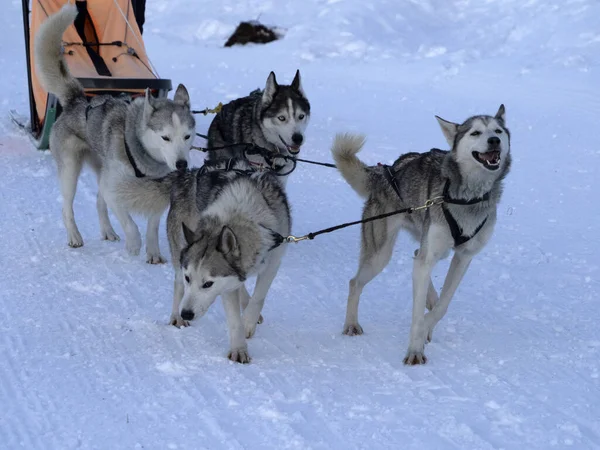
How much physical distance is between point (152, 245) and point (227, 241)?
167 centimetres

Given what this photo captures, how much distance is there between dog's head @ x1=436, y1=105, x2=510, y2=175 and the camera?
3.32 m

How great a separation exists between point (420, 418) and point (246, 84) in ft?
26.4

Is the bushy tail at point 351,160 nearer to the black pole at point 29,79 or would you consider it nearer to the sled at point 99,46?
the sled at point 99,46

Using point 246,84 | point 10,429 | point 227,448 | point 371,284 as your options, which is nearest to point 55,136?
point 371,284

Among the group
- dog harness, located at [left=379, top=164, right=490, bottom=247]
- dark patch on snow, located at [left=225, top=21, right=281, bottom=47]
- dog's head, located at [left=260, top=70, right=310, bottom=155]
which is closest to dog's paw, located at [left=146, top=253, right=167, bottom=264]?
dog's head, located at [left=260, top=70, right=310, bottom=155]

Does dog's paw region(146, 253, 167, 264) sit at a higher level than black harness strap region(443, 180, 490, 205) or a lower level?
lower

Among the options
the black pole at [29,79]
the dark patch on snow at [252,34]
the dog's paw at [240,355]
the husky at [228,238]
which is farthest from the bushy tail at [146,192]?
the dark patch on snow at [252,34]

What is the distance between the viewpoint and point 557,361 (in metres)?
3.42

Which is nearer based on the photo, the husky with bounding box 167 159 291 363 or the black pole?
the husky with bounding box 167 159 291 363

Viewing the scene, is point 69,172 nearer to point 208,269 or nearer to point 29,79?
point 208,269

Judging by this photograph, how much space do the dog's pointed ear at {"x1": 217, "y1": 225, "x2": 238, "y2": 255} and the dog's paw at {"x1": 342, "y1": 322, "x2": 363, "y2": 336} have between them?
0.92m

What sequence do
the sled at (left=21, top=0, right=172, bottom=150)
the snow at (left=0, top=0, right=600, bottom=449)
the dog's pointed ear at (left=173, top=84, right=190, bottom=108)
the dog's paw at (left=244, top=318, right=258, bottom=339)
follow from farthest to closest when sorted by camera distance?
the sled at (left=21, top=0, right=172, bottom=150)
the dog's pointed ear at (left=173, top=84, right=190, bottom=108)
the dog's paw at (left=244, top=318, right=258, bottom=339)
the snow at (left=0, top=0, right=600, bottom=449)

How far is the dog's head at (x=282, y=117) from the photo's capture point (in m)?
5.05

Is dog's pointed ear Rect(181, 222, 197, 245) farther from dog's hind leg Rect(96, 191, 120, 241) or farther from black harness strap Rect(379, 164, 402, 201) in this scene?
dog's hind leg Rect(96, 191, 120, 241)
